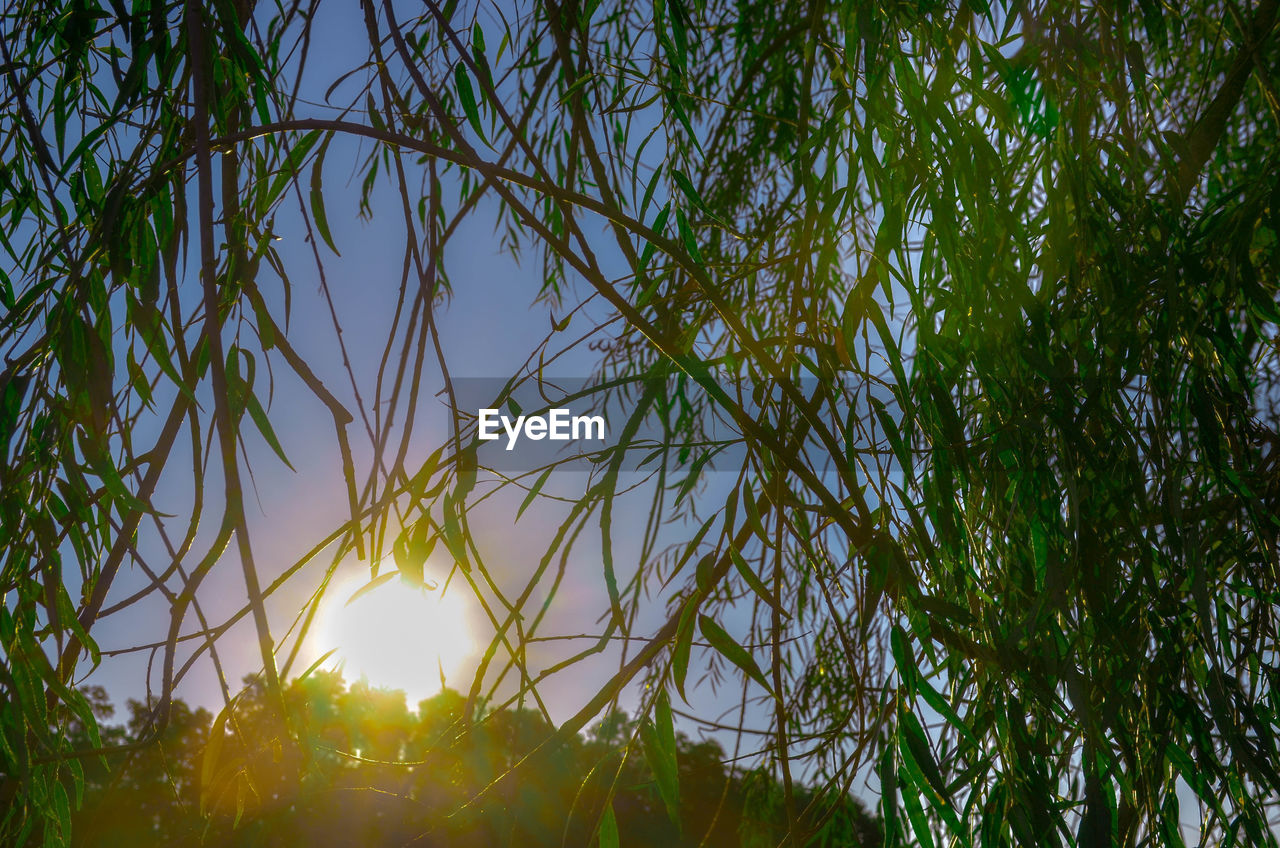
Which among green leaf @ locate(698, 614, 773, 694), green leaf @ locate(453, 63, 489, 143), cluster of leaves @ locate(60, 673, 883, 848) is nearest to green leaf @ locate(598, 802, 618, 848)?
cluster of leaves @ locate(60, 673, 883, 848)

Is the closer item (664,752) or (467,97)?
(664,752)

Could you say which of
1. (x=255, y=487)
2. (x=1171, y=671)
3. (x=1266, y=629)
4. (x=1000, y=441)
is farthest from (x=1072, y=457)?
(x=255, y=487)

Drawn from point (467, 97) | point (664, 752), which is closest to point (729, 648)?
point (664, 752)

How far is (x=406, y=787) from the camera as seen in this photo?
608 millimetres

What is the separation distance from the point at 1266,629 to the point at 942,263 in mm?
485

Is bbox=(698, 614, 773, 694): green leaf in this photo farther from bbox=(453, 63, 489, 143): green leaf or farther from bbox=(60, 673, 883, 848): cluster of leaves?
bbox=(453, 63, 489, 143): green leaf

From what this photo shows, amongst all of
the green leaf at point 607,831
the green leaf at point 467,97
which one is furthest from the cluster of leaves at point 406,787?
the green leaf at point 467,97

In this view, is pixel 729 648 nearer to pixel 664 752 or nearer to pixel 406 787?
pixel 664 752

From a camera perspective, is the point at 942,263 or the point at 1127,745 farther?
the point at 942,263

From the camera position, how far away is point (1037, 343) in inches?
30.0

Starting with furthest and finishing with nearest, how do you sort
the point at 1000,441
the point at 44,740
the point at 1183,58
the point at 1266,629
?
the point at 1183,58, the point at 1266,629, the point at 1000,441, the point at 44,740

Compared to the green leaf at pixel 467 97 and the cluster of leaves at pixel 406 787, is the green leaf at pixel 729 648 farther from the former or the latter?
the green leaf at pixel 467 97

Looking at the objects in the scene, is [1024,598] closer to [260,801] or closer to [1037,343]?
[1037,343]

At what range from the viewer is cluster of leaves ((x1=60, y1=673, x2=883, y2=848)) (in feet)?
2.11
